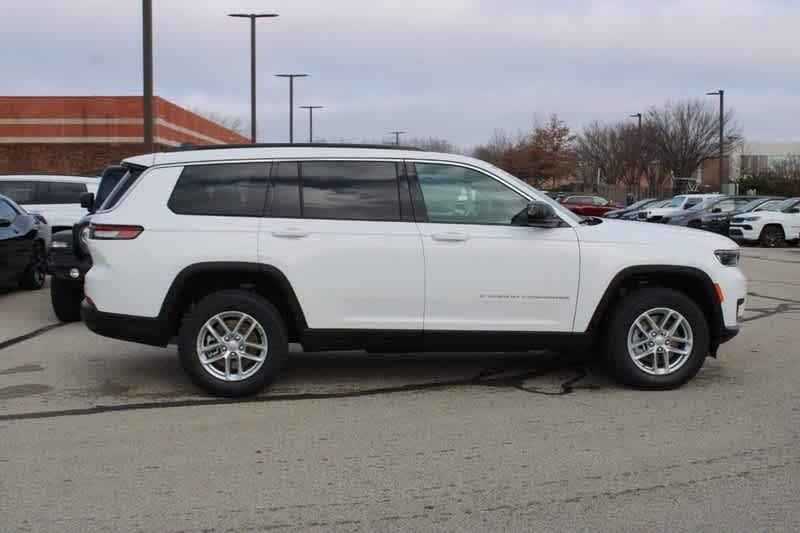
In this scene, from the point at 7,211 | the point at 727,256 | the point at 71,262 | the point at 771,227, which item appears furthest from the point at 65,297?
the point at 771,227

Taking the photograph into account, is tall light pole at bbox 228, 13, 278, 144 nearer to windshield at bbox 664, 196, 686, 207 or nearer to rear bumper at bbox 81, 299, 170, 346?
windshield at bbox 664, 196, 686, 207

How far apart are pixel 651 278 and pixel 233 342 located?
128 inches

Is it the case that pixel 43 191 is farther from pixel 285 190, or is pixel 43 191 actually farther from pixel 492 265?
pixel 492 265

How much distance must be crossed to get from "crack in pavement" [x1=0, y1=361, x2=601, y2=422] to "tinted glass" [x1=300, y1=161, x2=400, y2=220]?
1.36m

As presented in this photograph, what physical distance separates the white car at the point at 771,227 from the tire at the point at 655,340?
804 inches

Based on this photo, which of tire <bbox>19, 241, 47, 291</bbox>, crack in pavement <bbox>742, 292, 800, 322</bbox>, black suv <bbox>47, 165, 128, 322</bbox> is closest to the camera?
black suv <bbox>47, 165, 128, 322</bbox>

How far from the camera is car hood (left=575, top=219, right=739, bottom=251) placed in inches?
256

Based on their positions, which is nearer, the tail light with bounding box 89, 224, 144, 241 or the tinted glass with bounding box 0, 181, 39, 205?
the tail light with bounding box 89, 224, 144, 241

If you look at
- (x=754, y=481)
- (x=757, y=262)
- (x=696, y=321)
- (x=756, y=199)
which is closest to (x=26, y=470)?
(x=754, y=481)

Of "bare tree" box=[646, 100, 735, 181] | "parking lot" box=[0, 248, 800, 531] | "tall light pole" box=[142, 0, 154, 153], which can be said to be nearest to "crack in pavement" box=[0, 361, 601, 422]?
"parking lot" box=[0, 248, 800, 531]

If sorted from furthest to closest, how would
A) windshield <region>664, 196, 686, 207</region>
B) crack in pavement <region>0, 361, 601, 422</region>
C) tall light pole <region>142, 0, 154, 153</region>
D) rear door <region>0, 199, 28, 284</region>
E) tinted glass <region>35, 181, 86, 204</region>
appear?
windshield <region>664, 196, 686, 207</region> → tall light pole <region>142, 0, 154, 153</region> → tinted glass <region>35, 181, 86, 204</region> → rear door <region>0, 199, 28, 284</region> → crack in pavement <region>0, 361, 601, 422</region>

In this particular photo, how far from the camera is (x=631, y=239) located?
6520 mm

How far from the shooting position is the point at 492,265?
20.9 feet

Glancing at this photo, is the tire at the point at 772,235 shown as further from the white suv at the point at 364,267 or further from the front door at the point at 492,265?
the front door at the point at 492,265
